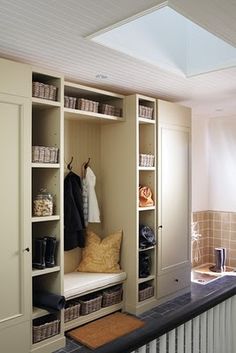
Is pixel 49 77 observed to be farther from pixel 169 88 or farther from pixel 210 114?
pixel 210 114

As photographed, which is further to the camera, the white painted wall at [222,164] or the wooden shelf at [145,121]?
the white painted wall at [222,164]

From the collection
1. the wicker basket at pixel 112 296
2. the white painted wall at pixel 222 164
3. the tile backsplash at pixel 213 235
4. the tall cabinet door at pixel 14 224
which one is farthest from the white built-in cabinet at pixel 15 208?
the white painted wall at pixel 222 164

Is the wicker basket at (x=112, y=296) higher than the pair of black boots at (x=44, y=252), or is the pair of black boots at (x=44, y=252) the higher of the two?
the pair of black boots at (x=44, y=252)

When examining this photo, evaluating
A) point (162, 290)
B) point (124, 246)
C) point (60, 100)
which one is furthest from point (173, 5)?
point (162, 290)

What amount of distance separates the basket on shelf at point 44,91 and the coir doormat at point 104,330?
2180 millimetres

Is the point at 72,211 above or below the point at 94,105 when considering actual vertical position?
below

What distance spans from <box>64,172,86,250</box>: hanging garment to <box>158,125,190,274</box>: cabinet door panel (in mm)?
959

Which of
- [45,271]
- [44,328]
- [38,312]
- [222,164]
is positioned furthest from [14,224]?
[222,164]

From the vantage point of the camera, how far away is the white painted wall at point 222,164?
18.1ft

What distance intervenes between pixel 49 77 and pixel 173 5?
4.85 feet

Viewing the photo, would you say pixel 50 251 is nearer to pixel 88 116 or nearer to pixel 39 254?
pixel 39 254

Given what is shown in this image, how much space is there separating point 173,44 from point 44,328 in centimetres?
275

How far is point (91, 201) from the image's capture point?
3.78 meters

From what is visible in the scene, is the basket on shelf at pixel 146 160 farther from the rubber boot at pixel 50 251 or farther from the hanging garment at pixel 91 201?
the rubber boot at pixel 50 251
